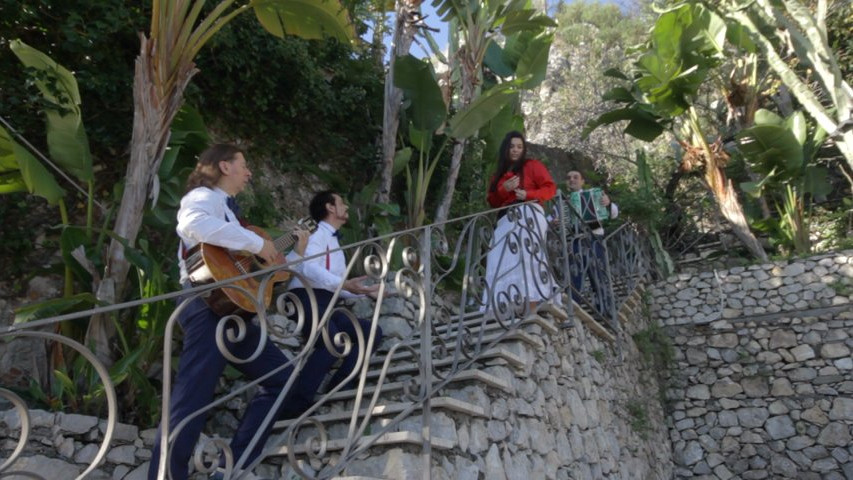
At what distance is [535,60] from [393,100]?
1.82 meters

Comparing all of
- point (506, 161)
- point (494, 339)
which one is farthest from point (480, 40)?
point (494, 339)

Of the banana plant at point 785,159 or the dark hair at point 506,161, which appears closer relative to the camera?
the dark hair at point 506,161

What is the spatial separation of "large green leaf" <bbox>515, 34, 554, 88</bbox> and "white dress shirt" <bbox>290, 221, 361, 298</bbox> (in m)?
4.63

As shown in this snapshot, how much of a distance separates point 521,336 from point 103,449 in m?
2.78

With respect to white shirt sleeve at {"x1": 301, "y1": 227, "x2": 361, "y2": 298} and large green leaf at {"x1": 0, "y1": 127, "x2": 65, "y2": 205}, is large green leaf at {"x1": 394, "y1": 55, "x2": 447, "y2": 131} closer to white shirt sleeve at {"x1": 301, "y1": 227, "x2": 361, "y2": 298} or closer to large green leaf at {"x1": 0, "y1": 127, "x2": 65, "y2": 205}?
white shirt sleeve at {"x1": 301, "y1": 227, "x2": 361, "y2": 298}

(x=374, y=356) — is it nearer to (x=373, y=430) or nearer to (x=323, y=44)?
(x=373, y=430)

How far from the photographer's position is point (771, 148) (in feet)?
31.7

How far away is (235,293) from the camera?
2.99 m

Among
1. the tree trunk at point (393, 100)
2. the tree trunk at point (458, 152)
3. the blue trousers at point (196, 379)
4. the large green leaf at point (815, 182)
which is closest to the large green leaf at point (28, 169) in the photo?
the blue trousers at point (196, 379)

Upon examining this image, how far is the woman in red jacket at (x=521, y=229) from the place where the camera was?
4.86 metres

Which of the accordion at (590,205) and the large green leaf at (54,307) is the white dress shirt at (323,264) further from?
the accordion at (590,205)

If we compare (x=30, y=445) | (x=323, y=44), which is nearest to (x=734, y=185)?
(x=323, y=44)

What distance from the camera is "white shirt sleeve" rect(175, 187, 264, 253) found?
A: 9.84 feet

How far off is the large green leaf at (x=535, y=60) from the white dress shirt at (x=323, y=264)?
15.2 feet
